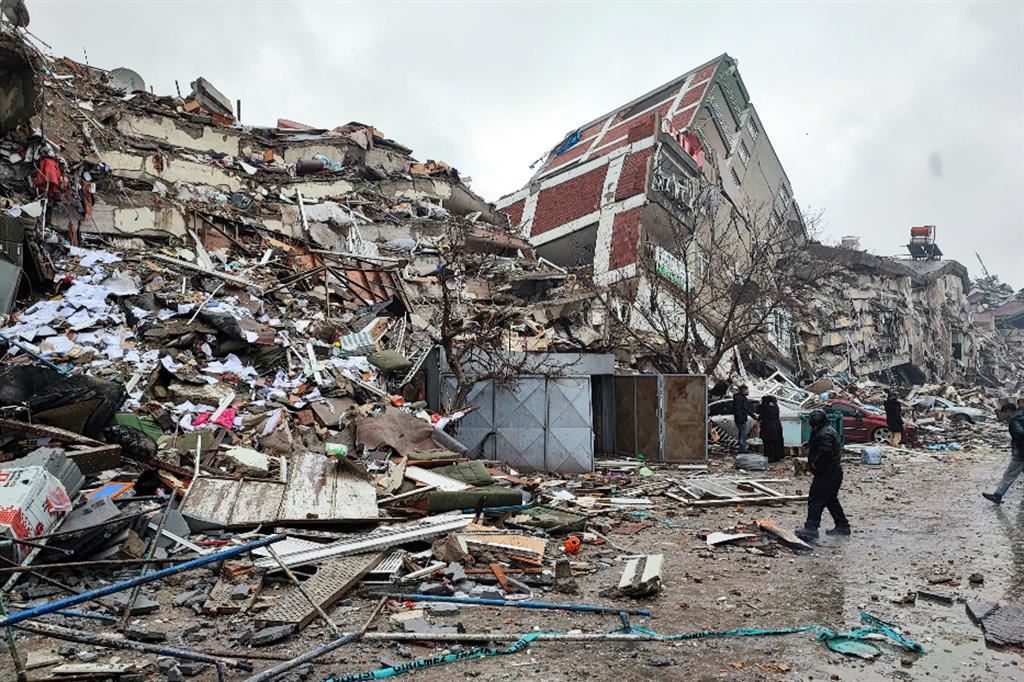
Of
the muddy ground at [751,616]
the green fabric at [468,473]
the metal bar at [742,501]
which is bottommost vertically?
the muddy ground at [751,616]

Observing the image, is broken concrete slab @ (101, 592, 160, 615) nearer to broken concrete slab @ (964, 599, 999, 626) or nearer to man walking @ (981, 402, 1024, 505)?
broken concrete slab @ (964, 599, 999, 626)

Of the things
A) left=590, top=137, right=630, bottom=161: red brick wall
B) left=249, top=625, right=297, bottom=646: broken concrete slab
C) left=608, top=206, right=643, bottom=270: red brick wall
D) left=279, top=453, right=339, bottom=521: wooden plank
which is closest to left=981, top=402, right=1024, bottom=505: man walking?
left=279, top=453, right=339, bottom=521: wooden plank

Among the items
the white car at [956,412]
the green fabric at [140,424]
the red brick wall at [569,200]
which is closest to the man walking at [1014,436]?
the green fabric at [140,424]

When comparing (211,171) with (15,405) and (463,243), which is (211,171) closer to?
(463,243)

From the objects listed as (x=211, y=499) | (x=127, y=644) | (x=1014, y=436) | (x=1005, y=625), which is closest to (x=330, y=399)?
(x=211, y=499)

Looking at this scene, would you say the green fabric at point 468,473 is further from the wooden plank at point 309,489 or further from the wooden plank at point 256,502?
the wooden plank at point 256,502

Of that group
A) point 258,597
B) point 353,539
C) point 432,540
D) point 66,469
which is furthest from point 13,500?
point 432,540

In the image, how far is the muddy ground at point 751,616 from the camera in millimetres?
3811

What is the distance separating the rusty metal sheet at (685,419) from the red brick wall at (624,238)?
11.4m

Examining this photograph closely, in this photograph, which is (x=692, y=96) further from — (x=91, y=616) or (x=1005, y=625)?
(x=91, y=616)

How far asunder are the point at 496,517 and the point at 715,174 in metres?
28.7

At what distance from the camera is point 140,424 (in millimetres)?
8047

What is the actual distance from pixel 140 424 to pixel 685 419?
30.2 ft

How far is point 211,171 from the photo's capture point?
19.8m
